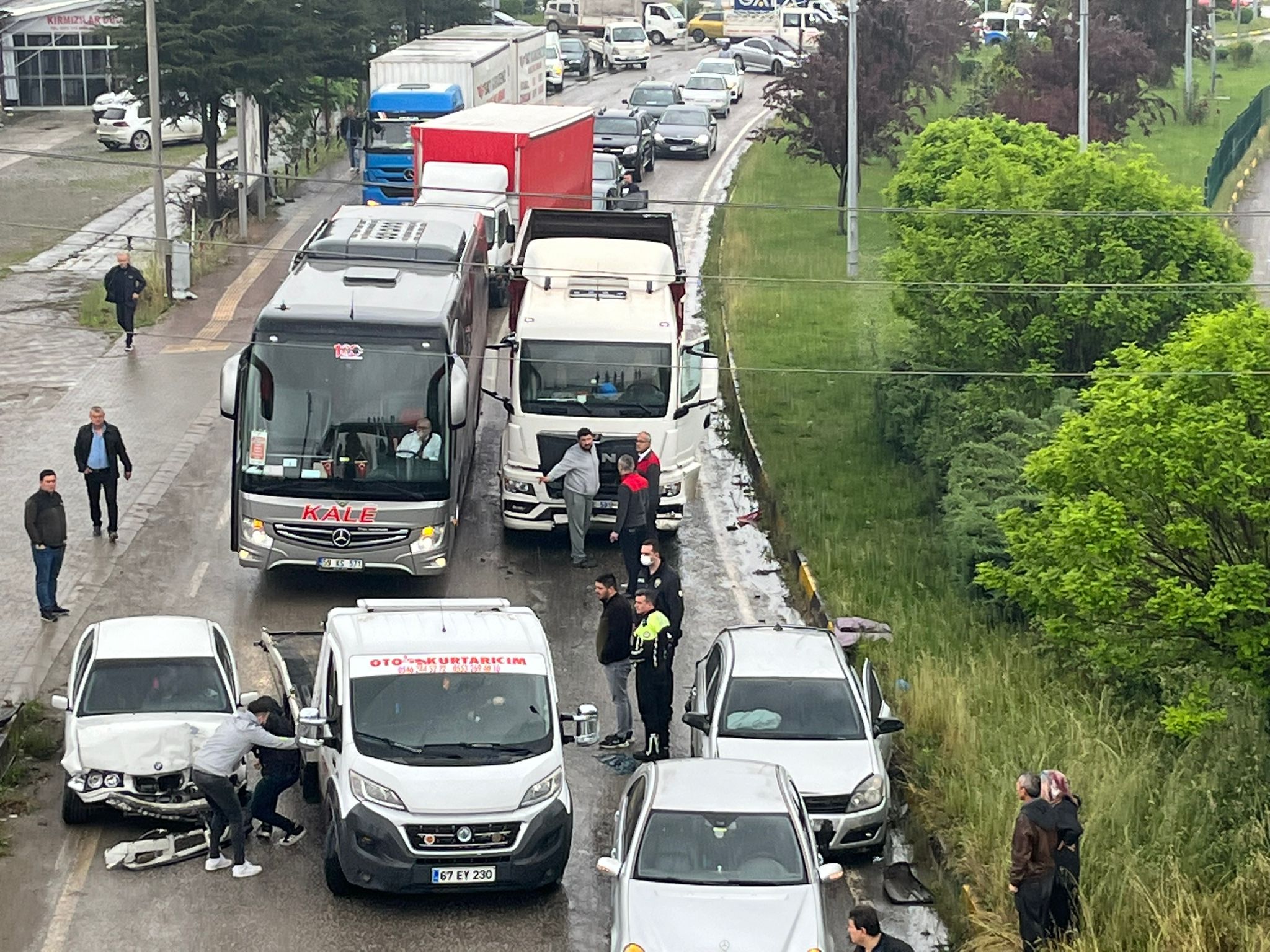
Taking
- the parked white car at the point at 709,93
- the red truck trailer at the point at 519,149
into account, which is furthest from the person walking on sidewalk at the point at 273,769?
the parked white car at the point at 709,93

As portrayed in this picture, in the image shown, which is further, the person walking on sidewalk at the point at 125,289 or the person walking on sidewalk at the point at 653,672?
the person walking on sidewalk at the point at 125,289

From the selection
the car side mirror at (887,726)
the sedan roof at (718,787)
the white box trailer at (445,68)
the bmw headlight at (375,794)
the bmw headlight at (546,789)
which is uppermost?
the white box trailer at (445,68)

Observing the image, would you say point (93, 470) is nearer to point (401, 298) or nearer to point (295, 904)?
point (401, 298)

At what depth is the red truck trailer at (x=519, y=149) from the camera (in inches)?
1369

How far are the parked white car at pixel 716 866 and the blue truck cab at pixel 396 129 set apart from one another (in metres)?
29.4

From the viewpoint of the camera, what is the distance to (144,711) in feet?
48.5

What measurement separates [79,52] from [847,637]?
49.3 meters

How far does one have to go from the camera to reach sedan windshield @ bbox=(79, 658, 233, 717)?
14812 millimetres

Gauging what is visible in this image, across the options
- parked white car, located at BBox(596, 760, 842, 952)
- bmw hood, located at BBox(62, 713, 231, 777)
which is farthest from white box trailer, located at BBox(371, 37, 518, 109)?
parked white car, located at BBox(596, 760, 842, 952)

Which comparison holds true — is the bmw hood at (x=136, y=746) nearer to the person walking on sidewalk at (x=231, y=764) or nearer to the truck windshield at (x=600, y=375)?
the person walking on sidewalk at (x=231, y=764)

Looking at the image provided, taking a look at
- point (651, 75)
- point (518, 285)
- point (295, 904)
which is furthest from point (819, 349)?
point (651, 75)

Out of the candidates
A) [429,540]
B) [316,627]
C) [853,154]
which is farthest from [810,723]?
[853,154]

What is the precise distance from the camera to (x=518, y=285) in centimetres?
2403

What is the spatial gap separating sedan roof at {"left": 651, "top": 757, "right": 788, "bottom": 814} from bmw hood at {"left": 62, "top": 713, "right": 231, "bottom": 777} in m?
3.63
